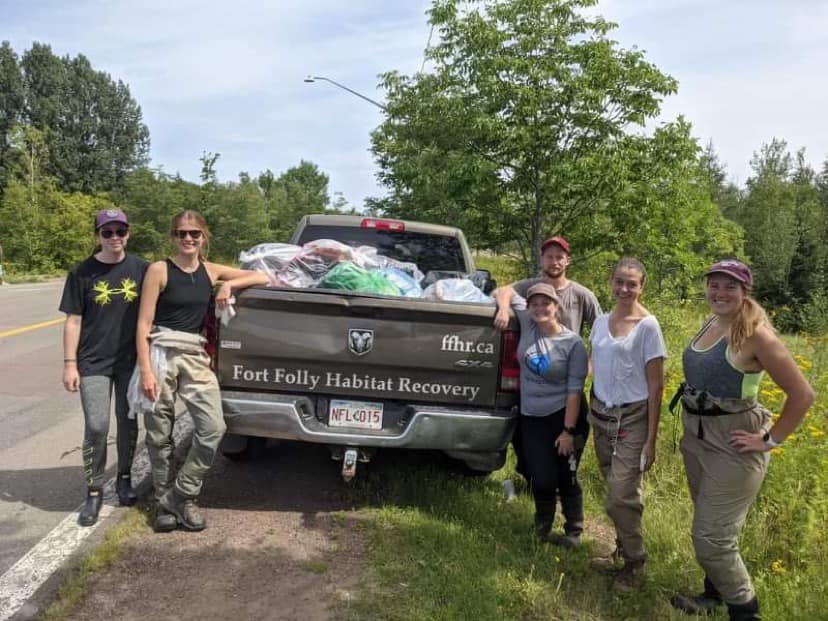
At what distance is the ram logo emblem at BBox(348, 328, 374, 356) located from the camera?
389 centimetres

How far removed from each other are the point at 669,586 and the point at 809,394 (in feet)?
4.42

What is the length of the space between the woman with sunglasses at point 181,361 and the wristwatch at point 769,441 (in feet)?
9.06

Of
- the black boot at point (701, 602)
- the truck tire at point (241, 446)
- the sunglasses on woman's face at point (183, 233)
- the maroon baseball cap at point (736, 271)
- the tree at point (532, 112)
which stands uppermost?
the tree at point (532, 112)

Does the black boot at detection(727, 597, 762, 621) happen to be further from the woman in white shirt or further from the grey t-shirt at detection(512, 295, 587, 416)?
the grey t-shirt at detection(512, 295, 587, 416)

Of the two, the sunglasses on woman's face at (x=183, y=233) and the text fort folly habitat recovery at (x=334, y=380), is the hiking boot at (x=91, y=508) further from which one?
the sunglasses on woman's face at (x=183, y=233)

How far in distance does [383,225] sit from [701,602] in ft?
12.9

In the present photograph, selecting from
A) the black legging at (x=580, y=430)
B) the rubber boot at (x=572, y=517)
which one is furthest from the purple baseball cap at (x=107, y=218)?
the rubber boot at (x=572, y=517)

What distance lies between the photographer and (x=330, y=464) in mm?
5266

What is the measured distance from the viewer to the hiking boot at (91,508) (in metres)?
3.96

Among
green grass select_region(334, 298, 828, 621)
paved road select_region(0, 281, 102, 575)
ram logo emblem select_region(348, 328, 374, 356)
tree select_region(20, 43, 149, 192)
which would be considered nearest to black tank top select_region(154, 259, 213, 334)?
ram logo emblem select_region(348, 328, 374, 356)

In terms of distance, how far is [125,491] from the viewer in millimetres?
4277

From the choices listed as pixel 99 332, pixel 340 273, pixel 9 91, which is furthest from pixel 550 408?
pixel 9 91

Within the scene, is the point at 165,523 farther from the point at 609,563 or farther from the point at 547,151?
the point at 547,151

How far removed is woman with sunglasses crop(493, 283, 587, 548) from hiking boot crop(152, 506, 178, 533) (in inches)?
83.2
